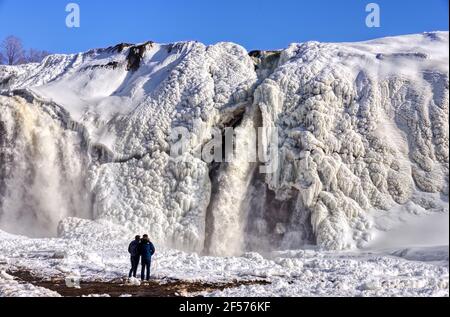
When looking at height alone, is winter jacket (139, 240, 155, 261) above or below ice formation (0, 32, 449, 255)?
below

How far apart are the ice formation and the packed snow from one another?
4cm

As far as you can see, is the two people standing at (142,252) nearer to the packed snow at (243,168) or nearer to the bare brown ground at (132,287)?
the bare brown ground at (132,287)

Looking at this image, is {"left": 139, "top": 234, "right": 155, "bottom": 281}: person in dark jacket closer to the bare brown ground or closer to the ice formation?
the bare brown ground

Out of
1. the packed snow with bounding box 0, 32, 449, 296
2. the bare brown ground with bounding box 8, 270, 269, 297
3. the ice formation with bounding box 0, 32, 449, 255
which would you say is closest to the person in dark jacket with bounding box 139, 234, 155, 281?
the bare brown ground with bounding box 8, 270, 269, 297

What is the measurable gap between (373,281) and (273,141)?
7241 millimetres

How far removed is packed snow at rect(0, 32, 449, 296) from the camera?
1365cm

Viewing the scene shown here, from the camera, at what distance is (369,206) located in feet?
49.1

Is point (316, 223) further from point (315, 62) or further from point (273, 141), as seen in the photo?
point (315, 62)

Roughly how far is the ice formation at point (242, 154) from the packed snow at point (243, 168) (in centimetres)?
4

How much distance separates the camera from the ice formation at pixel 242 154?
15266 mm

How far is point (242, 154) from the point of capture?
657 inches

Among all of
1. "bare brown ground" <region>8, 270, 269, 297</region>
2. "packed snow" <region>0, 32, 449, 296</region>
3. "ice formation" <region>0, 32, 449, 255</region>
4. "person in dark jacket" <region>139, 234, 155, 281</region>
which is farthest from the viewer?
"ice formation" <region>0, 32, 449, 255</region>

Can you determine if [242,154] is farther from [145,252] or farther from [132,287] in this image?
[132,287]
